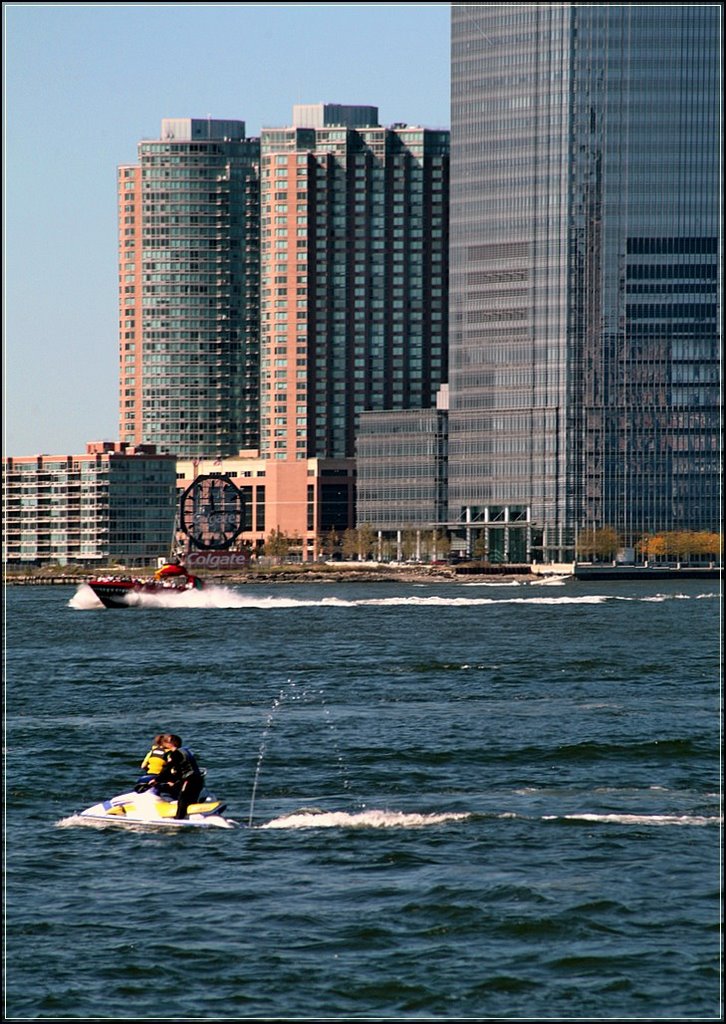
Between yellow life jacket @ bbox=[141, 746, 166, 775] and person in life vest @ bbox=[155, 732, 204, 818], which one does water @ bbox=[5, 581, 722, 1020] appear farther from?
yellow life jacket @ bbox=[141, 746, 166, 775]

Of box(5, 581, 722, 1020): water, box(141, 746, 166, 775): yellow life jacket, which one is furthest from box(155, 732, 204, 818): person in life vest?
box(5, 581, 722, 1020): water

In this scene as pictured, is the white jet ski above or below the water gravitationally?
above

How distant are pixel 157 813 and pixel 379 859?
7.82 m

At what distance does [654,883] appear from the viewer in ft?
137

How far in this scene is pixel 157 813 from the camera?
163 ft

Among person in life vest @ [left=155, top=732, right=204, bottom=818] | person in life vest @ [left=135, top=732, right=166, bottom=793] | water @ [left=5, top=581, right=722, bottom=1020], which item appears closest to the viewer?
water @ [left=5, top=581, right=722, bottom=1020]

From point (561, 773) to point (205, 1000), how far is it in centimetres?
2607

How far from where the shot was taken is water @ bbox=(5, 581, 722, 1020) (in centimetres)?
3453

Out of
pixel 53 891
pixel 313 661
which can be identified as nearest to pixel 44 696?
pixel 313 661

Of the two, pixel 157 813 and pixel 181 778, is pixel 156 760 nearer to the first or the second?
pixel 181 778

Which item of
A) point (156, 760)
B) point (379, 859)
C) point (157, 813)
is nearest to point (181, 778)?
point (156, 760)

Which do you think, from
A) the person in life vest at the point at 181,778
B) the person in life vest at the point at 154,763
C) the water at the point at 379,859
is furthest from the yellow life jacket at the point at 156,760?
the water at the point at 379,859

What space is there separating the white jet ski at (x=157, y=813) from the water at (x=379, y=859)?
1.95 ft

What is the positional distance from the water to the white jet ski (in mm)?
594
